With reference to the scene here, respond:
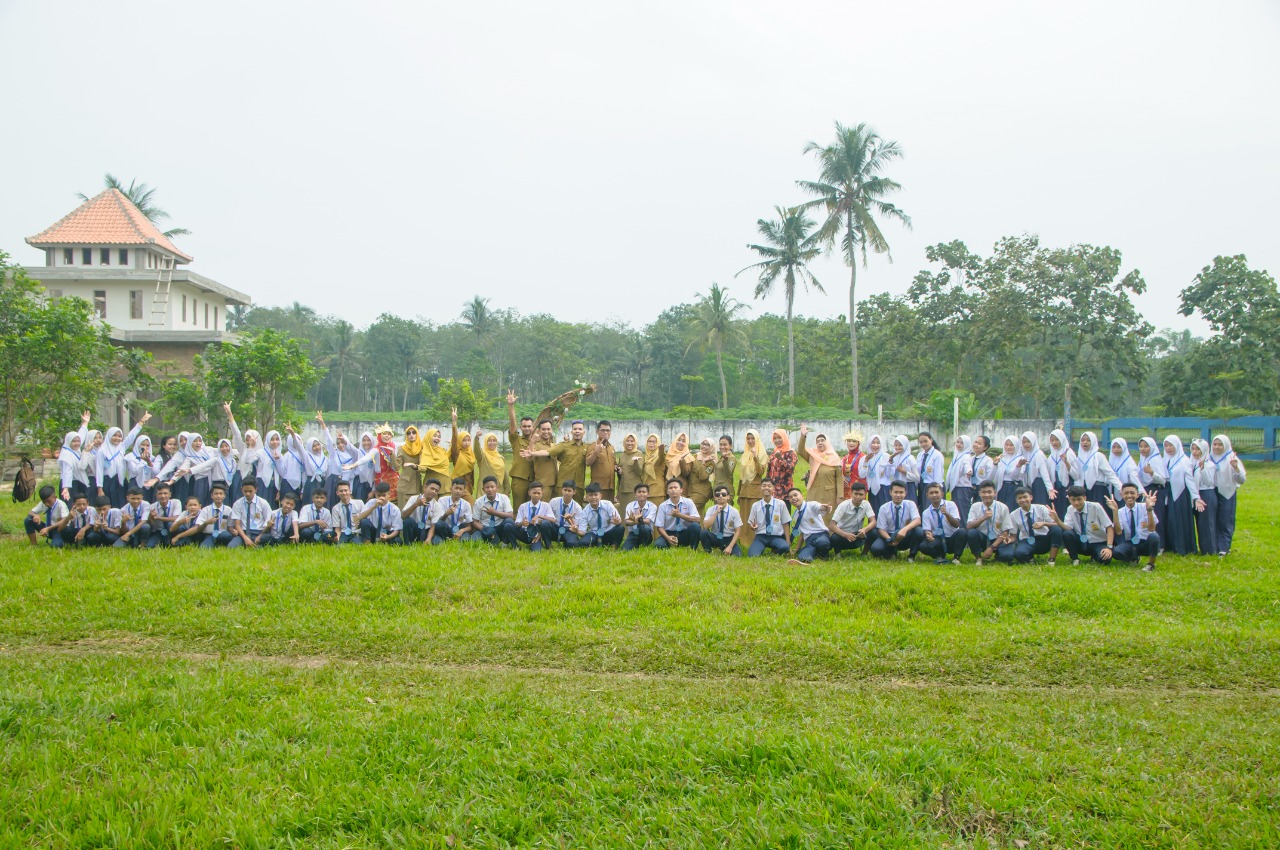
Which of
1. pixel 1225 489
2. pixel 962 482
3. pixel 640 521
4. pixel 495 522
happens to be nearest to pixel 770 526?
pixel 640 521

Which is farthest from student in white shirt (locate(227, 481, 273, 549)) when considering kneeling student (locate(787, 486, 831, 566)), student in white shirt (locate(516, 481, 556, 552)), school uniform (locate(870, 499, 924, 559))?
school uniform (locate(870, 499, 924, 559))

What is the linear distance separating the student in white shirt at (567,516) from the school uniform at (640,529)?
1.81ft

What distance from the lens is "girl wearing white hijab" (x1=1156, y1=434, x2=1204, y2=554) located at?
9.78 meters

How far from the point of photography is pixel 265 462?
37.2 ft

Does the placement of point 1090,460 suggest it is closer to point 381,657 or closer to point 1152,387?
point 381,657

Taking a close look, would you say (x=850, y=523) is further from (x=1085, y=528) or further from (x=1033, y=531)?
(x=1085, y=528)

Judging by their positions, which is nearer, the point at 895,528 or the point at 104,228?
the point at 895,528

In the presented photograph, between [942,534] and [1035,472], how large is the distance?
1674mm

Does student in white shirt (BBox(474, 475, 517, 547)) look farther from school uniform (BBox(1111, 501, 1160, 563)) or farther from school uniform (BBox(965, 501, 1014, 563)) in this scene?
school uniform (BBox(1111, 501, 1160, 563))

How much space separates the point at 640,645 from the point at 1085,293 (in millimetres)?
28554

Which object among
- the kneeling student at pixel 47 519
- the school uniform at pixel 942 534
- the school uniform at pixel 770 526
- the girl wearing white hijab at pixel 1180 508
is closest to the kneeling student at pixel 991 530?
the school uniform at pixel 942 534

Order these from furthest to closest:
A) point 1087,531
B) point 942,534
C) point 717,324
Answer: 1. point 717,324
2. point 942,534
3. point 1087,531

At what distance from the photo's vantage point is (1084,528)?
9367 millimetres

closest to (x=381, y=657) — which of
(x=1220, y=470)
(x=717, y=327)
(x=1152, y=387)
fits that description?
(x=1220, y=470)
